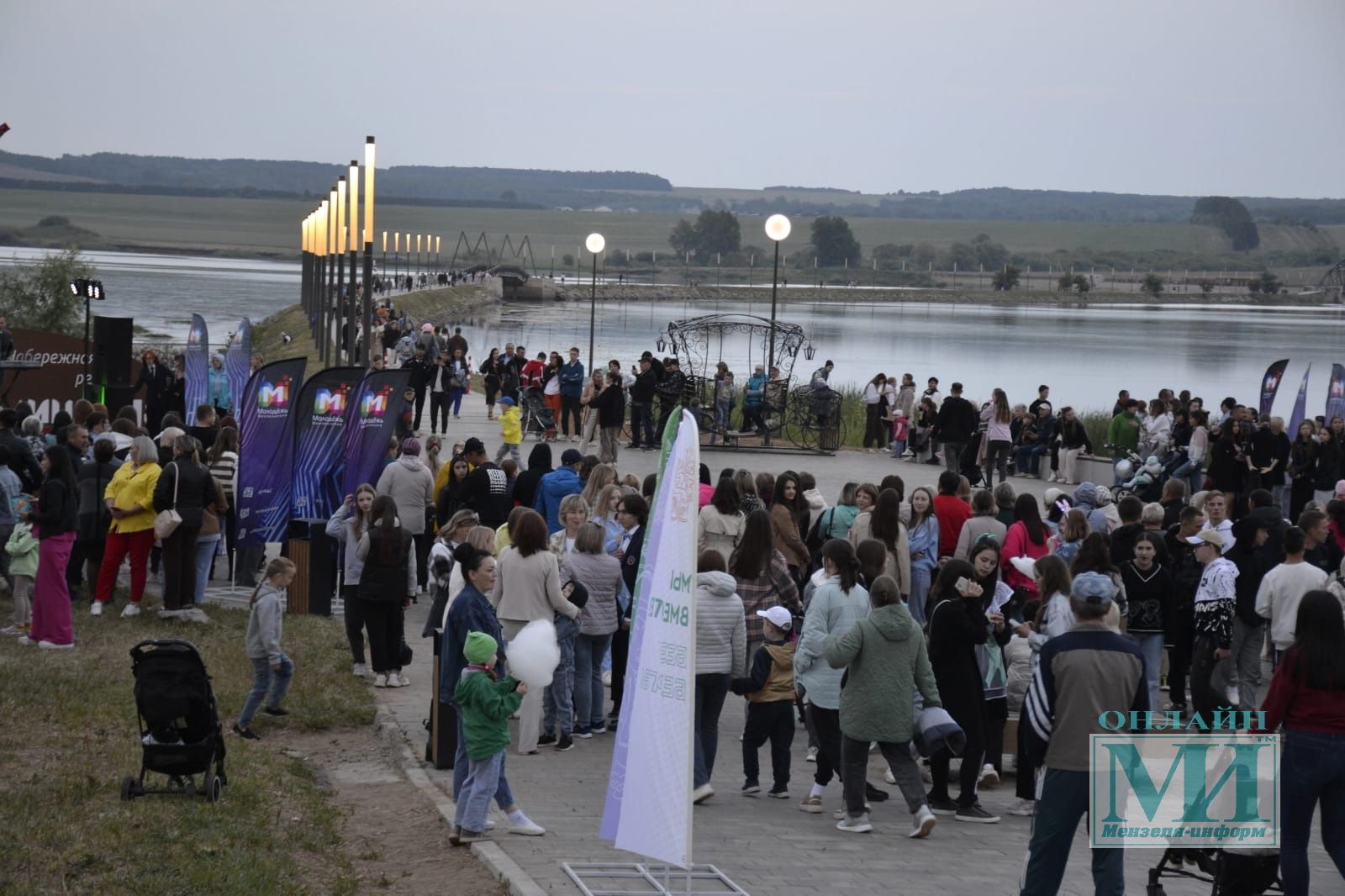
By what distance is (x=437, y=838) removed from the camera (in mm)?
7887

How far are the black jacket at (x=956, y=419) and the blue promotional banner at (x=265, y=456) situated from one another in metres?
11.1

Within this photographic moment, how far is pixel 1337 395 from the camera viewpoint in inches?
882

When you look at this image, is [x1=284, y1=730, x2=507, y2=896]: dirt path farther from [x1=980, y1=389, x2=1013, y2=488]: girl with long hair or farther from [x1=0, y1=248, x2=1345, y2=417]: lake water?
[x1=0, y1=248, x2=1345, y2=417]: lake water

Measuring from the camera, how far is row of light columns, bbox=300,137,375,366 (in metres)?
20.8

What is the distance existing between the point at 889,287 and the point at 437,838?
19001 centimetres

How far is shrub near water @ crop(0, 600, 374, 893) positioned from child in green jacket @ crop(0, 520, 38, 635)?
0.37m

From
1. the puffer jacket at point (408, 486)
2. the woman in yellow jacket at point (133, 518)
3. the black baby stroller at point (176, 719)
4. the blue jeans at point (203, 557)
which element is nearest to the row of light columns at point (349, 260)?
the puffer jacket at point (408, 486)

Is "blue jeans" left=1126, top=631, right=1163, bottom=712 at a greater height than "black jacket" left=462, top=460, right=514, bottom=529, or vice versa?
"black jacket" left=462, top=460, right=514, bottom=529

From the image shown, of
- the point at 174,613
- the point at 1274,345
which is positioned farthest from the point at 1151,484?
the point at 1274,345

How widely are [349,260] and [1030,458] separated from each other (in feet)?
69.6

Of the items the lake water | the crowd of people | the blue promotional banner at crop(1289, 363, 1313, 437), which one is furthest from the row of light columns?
the blue promotional banner at crop(1289, 363, 1313, 437)

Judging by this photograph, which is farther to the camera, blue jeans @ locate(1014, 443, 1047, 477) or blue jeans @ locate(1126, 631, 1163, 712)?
blue jeans @ locate(1014, 443, 1047, 477)

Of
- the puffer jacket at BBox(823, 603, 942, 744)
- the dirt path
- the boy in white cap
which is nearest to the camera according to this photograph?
the dirt path

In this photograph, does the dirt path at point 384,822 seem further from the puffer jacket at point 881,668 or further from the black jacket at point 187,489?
the black jacket at point 187,489
